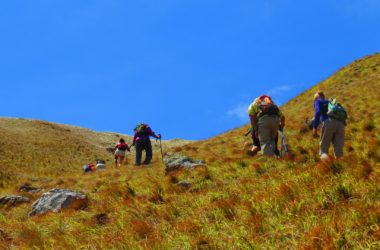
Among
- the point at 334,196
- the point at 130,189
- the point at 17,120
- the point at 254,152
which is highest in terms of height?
the point at 17,120

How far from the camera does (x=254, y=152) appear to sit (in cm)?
1495

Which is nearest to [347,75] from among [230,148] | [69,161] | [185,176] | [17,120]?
[230,148]

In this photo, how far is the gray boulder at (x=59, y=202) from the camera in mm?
9703

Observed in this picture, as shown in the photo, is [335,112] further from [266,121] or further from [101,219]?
[101,219]

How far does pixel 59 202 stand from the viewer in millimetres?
9883

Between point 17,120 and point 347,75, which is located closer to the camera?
point 347,75

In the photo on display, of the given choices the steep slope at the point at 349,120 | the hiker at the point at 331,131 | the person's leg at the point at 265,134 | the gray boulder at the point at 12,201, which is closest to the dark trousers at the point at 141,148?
the steep slope at the point at 349,120

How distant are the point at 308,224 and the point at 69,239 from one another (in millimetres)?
3417

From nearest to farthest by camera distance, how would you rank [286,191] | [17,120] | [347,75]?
1. [286,191]
2. [347,75]
3. [17,120]

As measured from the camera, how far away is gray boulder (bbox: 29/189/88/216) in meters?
9.70

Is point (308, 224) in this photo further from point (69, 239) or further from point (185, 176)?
point (185, 176)

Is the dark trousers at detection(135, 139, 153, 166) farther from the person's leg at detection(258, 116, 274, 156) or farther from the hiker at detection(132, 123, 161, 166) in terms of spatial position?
the person's leg at detection(258, 116, 274, 156)

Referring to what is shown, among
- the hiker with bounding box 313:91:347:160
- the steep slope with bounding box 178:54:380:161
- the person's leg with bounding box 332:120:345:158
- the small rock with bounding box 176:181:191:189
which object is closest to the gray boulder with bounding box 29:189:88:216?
the small rock with bounding box 176:181:191:189

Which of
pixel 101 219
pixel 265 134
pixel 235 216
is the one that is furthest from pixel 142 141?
pixel 235 216
